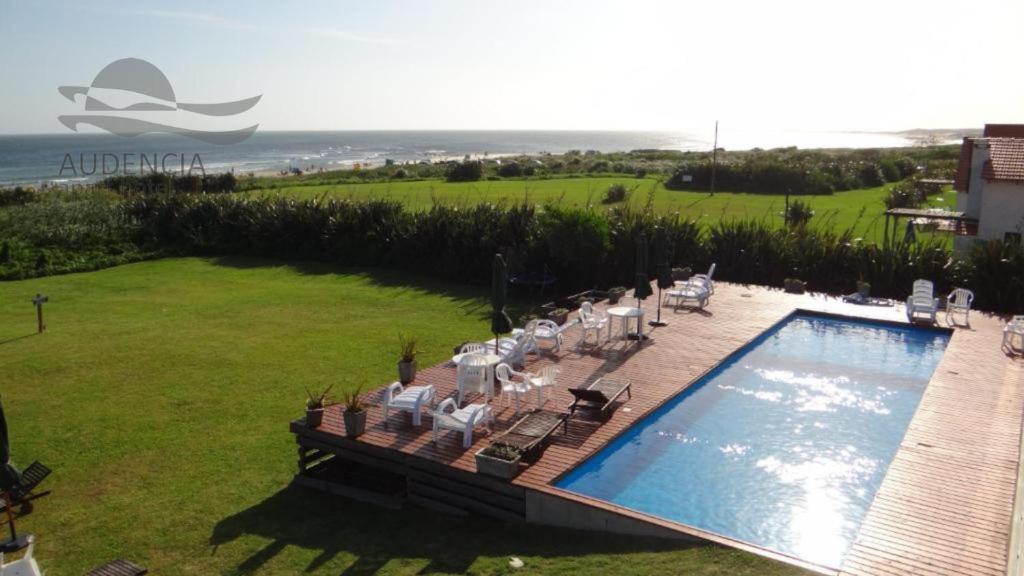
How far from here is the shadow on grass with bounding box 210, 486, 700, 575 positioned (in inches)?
267

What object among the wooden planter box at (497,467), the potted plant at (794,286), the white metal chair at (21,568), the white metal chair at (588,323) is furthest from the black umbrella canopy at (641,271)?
the white metal chair at (21,568)

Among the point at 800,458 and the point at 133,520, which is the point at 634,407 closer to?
the point at 800,458

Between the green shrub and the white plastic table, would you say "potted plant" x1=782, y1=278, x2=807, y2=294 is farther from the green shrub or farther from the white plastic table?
the green shrub

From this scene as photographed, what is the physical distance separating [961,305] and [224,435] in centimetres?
1426

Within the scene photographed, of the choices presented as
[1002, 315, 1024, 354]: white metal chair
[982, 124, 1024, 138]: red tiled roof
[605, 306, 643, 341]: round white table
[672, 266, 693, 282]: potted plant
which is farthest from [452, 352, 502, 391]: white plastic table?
[982, 124, 1024, 138]: red tiled roof

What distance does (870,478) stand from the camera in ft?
27.8

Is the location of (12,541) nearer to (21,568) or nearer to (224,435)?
(21,568)

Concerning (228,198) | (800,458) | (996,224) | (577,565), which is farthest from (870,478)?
(228,198)

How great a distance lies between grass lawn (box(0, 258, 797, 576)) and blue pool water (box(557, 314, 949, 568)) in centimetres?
118

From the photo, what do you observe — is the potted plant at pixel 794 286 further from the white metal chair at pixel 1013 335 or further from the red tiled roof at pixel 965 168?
the red tiled roof at pixel 965 168

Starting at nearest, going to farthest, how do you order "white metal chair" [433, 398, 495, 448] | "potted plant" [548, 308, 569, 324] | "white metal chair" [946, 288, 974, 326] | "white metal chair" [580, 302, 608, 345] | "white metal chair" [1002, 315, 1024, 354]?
"white metal chair" [433, 398, 495, 448] → "white metal chair" [1002, 315, 1024, 354] → "white metal chair" [580, 302, 608, 345] → "potted plant" [548, 308, 569, 324] → "white metal chair" [946, 288, 974, 326]

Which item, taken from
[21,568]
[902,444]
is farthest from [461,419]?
[902,444]

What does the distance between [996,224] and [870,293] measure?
654cm

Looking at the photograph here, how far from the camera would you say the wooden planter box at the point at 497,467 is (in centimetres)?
766
